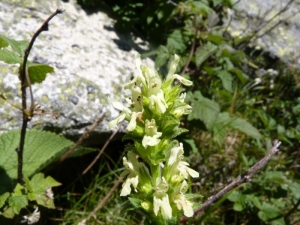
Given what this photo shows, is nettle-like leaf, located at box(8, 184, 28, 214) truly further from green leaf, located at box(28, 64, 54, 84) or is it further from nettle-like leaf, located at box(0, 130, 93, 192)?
green leaf, located at box(28, 64, 54, 84)

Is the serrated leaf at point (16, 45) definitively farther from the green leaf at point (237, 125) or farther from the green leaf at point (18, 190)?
the green leaf at point (237, 125)

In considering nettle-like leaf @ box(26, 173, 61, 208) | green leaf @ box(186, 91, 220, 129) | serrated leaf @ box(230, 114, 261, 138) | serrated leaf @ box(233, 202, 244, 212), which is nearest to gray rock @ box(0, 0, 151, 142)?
nettle-like leaf @ box(26, 173, 61, 208)

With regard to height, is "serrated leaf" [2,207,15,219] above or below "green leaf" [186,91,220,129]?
below

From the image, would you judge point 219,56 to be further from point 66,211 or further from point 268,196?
point 66,211

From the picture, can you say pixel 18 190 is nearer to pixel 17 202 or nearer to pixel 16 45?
pixel 17 202

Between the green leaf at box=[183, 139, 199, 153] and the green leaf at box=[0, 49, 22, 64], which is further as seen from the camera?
the green leaf at box=[183, 139, 199, 153]

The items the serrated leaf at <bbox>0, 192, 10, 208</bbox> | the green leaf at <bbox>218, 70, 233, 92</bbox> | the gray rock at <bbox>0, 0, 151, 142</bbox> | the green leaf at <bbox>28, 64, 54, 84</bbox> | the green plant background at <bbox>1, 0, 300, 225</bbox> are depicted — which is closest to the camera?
the green leaf at <bbox>28, 64, 54, 84</bbox>
